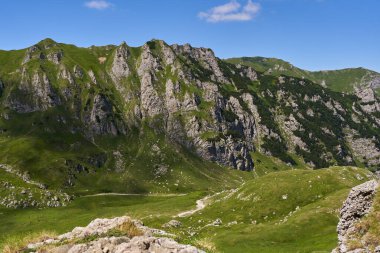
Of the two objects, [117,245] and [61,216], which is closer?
[117,245]

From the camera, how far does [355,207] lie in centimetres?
3341

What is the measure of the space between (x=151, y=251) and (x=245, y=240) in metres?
61.6

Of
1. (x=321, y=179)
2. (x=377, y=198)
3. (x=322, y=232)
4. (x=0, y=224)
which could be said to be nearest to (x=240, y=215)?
(x=321, y=179)

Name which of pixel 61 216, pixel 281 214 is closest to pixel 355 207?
pixel 281 214

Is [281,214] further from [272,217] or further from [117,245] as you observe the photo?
[117,245]

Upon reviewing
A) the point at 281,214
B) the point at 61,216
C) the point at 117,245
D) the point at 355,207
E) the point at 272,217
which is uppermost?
the point at 117,245

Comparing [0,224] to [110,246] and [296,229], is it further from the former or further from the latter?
[110,246]

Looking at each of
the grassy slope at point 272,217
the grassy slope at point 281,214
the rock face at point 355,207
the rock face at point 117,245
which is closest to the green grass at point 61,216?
the grassy slope at point 272,217

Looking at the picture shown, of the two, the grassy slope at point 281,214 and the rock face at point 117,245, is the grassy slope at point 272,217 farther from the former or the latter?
the rock face at point 117,245

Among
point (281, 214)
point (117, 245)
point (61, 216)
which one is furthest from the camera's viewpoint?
point (61, 216)

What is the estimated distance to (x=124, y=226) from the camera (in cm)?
2436

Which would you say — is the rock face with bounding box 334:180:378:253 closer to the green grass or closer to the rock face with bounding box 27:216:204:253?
the rock face with bounding box 27:216:204:253

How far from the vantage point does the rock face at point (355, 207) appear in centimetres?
3262

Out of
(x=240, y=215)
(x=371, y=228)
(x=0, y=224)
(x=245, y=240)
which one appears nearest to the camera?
(x=371, y=228)
